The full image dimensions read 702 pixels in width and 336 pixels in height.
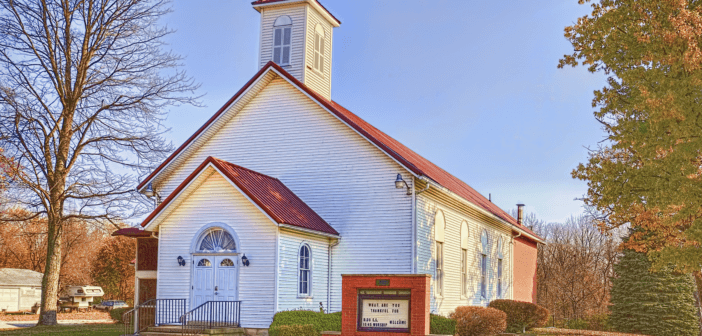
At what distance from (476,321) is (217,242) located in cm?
835

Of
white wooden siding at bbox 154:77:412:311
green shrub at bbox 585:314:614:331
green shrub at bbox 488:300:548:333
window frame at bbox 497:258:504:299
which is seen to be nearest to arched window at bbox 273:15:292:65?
white wooden siding at bbox 154:77:412:311

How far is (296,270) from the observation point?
2042cm


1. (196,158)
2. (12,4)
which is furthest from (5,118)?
(196,158)

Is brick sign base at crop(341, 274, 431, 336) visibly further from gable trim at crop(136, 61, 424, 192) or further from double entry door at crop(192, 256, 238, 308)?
gable trim at crop(136, 61, 424, 192)

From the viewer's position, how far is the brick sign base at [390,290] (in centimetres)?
1453

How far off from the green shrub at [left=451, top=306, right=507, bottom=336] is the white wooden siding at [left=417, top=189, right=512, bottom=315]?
61.4 inches

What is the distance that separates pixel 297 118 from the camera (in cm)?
2381

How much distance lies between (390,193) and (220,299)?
6.11 meters

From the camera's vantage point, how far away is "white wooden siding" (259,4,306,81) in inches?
1011

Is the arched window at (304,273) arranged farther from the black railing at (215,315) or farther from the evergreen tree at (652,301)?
the evergreen tree at (652,301)

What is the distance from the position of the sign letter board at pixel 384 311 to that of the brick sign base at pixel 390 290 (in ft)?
0.21

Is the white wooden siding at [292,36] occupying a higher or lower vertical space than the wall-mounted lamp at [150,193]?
higher

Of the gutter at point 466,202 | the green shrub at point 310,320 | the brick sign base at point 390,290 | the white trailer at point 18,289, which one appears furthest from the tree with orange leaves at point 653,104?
the white trailer at point 18,289

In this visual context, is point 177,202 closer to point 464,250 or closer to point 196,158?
point 196,158
